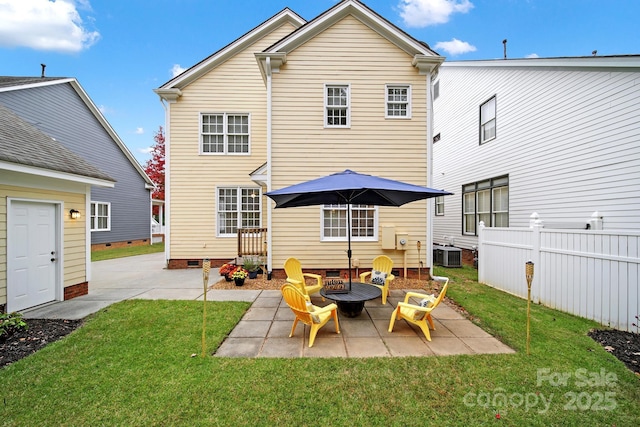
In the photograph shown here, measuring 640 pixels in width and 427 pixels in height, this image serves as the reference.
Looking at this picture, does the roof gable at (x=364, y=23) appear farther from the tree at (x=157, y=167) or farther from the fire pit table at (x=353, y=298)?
the tree at (x=157, y=167)

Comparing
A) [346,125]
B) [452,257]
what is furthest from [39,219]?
[452,257]

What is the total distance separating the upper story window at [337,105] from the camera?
8125 millimetres

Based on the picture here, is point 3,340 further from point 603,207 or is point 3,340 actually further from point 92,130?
point 92,130

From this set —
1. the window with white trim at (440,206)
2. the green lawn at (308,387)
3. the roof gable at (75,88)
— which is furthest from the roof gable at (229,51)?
the window with white trim at (440,206)

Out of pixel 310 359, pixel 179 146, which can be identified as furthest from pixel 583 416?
pixel 179 146

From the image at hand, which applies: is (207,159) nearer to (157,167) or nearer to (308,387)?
(308,387)

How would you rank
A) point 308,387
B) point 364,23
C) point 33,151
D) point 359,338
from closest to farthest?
point 308,387 → point 359,338 → point 33,151 → point 364,23

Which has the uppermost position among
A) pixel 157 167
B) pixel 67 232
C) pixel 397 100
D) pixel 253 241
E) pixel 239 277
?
pixel 157 167

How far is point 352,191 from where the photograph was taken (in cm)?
502

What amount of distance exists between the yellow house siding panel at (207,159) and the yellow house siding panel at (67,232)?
3475mm

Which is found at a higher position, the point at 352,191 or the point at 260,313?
the point at 352,191

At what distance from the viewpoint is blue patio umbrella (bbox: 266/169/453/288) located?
4.36 metres

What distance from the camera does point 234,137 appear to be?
1032cm

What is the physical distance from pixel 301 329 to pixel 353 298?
107 centimetres
